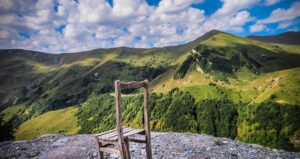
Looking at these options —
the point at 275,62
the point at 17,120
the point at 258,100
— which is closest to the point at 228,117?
the point at 258,100

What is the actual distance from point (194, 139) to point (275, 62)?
515 ft

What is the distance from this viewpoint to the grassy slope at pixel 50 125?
146 meters

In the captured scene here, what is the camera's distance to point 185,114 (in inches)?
3679

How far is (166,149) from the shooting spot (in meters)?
10.6

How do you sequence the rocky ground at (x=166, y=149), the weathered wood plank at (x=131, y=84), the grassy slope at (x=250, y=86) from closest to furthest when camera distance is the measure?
the weathered wood plank at (x=131, y=84) → the rocky ground at (x=166, y=149) → the grassy slope at (x=250, y=86)

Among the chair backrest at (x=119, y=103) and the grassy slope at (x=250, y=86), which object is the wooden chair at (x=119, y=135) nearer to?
the chair backrest at (x=119, y=103)

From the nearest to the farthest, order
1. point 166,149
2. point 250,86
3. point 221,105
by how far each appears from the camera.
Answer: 1. point 166,149
2. point 221,105
3. point 250,86

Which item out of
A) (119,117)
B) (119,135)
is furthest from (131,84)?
(119,135)

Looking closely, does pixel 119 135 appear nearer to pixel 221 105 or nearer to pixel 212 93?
pixel 221 105

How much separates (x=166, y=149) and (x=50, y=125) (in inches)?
6888

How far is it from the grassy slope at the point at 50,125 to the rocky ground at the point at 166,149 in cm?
13711

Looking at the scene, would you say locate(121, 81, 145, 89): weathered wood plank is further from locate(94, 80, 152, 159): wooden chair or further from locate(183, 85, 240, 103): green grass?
locate(183, 85, 240, 103): green grass

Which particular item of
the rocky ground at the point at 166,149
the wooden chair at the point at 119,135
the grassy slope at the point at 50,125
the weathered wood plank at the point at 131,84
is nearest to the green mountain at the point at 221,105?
the grassy slope at the point at 50,125

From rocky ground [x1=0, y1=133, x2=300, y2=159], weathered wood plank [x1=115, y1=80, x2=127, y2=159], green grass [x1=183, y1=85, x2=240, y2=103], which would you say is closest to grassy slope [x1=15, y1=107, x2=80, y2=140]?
green grass [x1=183, y1=85, x2=240, y2=103]
